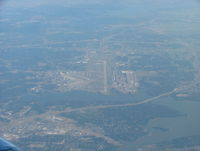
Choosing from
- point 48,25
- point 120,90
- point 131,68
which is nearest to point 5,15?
point 48,25

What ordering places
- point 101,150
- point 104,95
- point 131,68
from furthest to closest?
point 131,68
point 104,95
point 101,150

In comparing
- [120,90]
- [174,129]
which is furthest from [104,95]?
[174,129]

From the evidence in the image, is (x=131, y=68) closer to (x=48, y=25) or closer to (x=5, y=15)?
(x=48, y=25)

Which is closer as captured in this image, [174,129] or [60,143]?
[60,143]

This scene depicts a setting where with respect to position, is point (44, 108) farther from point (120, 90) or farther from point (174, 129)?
point (174, 129)

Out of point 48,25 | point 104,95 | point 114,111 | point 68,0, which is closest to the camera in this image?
point 114,111

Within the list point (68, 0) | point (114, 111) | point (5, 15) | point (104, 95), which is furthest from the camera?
point (68, 0)

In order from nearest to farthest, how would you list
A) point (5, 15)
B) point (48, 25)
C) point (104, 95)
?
1. point (104, 95)
2. point (48, 25)
3. point (5, 15)

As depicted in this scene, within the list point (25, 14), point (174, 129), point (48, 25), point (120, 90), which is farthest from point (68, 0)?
point (174, 129)

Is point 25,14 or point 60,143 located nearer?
point 60,143
